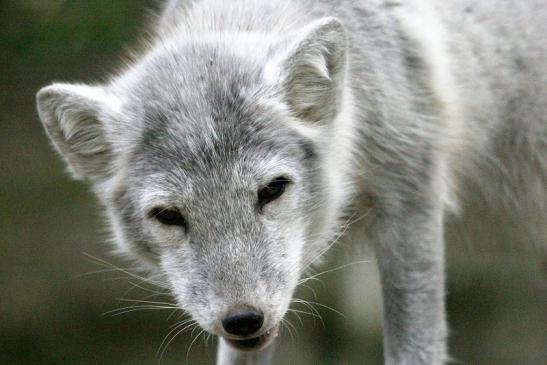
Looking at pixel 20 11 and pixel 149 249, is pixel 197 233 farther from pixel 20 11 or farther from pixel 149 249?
pixel 20 11

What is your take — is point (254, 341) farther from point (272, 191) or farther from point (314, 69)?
point (314, 69)

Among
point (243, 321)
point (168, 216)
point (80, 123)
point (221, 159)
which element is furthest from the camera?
point (80, 123)

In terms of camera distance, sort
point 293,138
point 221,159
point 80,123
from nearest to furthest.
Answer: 1. point 221,159
2. point 293,138
3. point 80,123

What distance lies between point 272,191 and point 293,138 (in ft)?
1.09

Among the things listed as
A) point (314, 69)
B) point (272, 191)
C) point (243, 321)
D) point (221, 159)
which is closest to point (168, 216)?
point (221, 159)

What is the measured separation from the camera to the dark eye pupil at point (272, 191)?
4559 mm

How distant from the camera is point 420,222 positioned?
5.59 metres

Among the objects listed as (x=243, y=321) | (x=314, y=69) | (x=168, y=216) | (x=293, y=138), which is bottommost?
(x=243, y=321)

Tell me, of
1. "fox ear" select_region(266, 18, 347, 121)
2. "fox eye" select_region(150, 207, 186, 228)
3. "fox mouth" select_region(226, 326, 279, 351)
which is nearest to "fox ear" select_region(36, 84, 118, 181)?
"fox eye" select_region(150, 207, 186, 228)

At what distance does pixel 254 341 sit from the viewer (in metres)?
4.52

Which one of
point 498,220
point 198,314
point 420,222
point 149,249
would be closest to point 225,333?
point 198,314

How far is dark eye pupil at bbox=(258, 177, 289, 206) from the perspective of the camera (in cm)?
456

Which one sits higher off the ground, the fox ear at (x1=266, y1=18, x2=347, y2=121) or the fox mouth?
the fox ear at (x1=266, y1=18, x2=347, y2=121)

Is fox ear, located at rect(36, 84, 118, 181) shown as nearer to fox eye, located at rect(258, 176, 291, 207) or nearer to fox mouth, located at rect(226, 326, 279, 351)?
fox eye, located at rect(258, 176, 291, 207)
